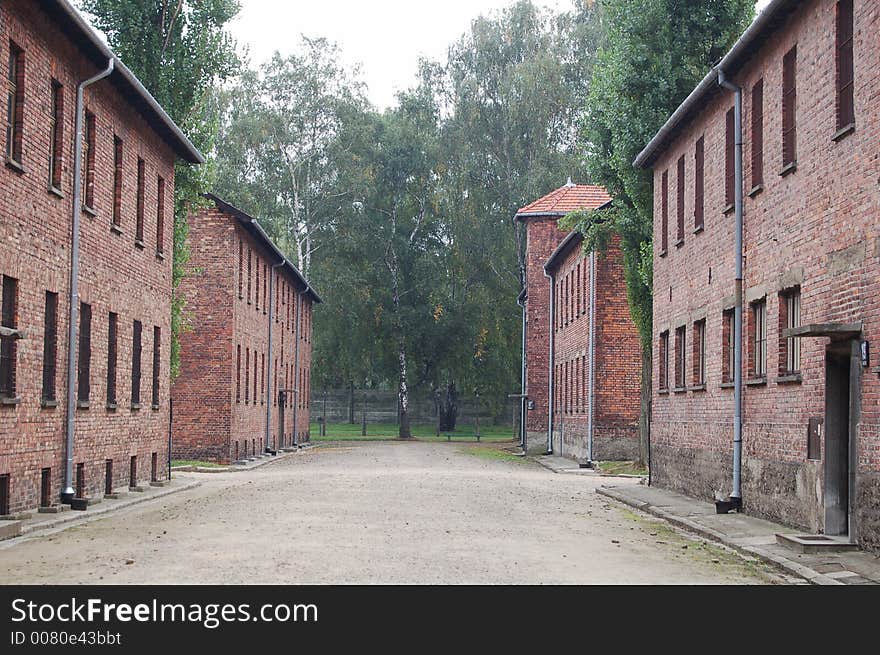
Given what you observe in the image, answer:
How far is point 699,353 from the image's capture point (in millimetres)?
22859

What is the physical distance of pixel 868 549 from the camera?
13.1 meters

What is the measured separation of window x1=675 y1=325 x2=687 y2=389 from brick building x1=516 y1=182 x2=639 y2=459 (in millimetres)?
12483

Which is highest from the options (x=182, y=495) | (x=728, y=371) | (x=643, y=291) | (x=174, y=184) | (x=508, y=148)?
(x=508, y=148)

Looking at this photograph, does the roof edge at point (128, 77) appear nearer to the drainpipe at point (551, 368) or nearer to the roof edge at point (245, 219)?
the roof edge at point (245, 219)

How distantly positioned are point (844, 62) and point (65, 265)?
11.3 m

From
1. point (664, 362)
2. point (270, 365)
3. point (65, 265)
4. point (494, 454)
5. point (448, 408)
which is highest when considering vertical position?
point (65, 265)

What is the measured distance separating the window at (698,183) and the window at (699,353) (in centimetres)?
172

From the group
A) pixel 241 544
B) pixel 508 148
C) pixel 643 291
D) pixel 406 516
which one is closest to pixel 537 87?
pixel 508 148

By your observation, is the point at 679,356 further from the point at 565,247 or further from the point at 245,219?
the point at 565,247

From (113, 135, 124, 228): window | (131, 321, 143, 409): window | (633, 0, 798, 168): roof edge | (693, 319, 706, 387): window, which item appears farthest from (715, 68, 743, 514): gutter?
(131, 321, 143, 409): window

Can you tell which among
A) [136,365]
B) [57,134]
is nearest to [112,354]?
[136,365]
